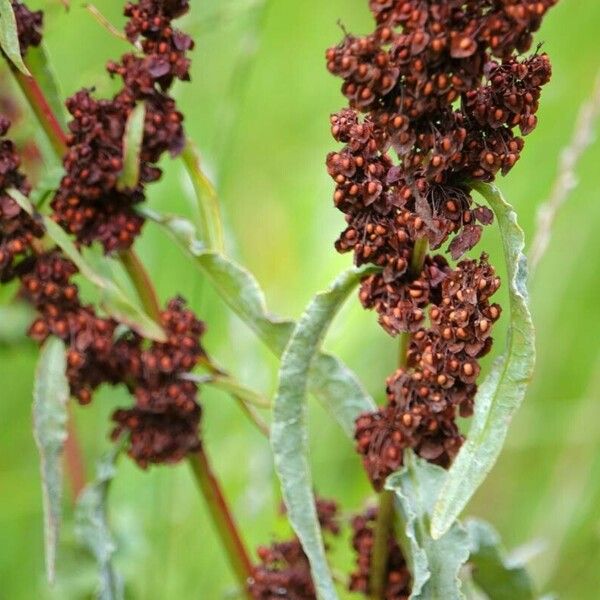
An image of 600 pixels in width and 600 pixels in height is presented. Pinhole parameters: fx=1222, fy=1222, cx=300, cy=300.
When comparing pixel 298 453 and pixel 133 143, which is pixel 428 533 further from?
pixel 133 143

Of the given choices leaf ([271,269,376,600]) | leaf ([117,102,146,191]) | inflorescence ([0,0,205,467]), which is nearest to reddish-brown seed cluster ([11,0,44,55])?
inflorescence ([0,0,205,467])

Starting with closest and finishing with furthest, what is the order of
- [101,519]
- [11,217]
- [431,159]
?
[431,159]
[11,217]
[101,519]

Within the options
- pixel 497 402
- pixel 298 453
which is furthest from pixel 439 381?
pixel 298 453

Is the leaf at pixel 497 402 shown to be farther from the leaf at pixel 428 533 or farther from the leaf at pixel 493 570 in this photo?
the leaf at pixel 493 570

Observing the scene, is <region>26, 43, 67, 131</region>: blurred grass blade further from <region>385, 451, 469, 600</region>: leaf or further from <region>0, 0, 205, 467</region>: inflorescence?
<region>385, 451, 469, 600</region>: leaf

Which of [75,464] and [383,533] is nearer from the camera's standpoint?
[383,533]

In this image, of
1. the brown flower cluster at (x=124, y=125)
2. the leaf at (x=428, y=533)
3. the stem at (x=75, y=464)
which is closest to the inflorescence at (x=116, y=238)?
the brown flower cluster at (x=124, y=125)

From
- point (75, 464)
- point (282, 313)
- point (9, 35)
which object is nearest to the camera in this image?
point (9, 35)
